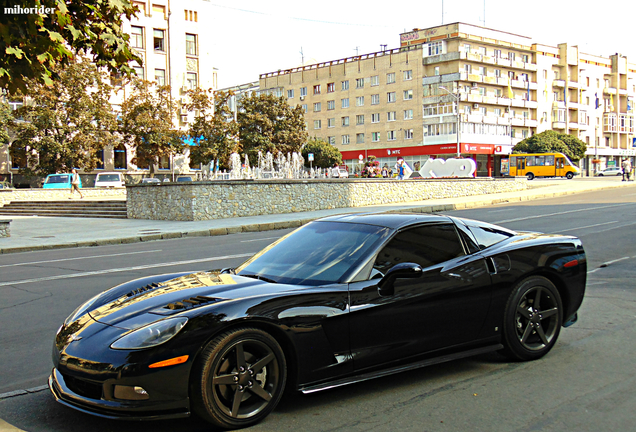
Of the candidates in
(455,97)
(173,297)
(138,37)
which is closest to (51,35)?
(173,297)

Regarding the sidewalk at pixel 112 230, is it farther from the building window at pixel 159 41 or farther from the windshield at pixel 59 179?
the building window at pixel 159 41

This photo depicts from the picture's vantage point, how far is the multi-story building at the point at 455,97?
73250mm

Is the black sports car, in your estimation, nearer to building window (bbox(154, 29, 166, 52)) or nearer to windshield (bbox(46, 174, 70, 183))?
windshield (bbox(46, 174, 70, 183))

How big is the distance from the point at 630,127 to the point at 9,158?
97.3m

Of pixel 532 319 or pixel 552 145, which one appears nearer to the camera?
pixel 532 319

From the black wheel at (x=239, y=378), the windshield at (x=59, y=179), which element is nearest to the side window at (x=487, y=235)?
the black wheel at (x=239, y=378)

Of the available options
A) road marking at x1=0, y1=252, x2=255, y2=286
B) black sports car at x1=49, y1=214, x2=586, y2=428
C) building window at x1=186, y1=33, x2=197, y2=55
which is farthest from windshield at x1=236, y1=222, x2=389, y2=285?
building window at x1=186, y1=33, x2=197, y2=55

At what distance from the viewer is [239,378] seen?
3420 millimetres

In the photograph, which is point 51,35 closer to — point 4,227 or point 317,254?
point 317,254

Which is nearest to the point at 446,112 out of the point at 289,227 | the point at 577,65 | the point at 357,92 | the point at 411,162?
the point at 411,162

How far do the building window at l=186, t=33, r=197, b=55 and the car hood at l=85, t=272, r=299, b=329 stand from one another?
55.1 m

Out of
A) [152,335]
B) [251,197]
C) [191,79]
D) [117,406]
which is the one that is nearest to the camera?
[117,406]

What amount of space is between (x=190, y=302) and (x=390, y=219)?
1781mm

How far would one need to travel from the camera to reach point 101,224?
22266 mm
